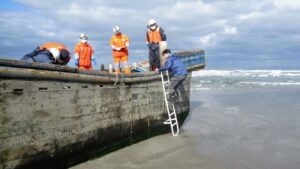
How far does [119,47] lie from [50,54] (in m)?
3.90

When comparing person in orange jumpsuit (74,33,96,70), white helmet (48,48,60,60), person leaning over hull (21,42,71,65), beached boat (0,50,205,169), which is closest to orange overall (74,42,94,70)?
person in orange jumpsuit (74,33,96,70)

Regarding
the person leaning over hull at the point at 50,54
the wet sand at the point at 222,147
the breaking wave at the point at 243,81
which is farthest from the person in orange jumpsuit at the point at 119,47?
the breaking wave at the point at 243,81

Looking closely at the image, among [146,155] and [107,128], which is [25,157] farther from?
[146,155]

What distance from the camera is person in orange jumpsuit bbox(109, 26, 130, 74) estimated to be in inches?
436

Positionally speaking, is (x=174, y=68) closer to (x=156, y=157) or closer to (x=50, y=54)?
(x=156, y=157)

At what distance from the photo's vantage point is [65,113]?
7000mm

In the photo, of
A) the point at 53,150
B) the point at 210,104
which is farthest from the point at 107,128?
the point at 210,104

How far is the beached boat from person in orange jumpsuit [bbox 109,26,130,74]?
142 centimetres

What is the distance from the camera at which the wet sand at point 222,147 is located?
25.5ft

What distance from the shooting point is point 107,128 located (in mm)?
8328

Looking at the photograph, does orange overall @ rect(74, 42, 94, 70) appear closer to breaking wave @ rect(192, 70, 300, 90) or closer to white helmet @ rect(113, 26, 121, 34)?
white helmet @ rect(113, 26, 121, 34)

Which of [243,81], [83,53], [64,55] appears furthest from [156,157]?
[243,81]

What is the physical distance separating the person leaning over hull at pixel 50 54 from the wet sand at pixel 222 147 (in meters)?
2.26

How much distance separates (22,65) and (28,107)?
0.72m
